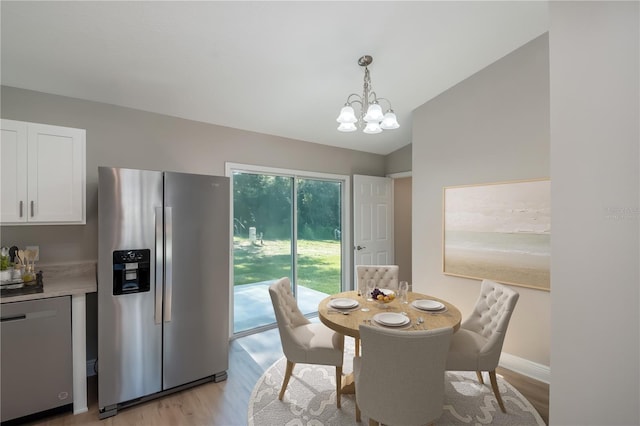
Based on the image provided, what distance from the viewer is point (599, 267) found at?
94cm

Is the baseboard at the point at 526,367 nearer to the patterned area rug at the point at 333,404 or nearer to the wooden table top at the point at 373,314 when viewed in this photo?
the patterned area rug at the point at 333,404

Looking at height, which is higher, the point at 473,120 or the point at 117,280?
the point at 473,120

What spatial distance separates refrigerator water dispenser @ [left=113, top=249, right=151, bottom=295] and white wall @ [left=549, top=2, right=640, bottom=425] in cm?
249

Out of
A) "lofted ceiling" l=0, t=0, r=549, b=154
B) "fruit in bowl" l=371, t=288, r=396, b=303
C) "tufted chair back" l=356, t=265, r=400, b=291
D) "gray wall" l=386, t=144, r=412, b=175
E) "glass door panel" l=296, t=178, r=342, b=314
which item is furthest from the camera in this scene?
"gray wall" l=386, t=144, r=412, b=175

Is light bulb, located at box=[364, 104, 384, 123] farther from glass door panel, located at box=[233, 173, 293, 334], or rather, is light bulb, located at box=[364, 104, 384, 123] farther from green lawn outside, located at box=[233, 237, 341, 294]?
green lawn outside, located at box=[233, 237, 341, 294]

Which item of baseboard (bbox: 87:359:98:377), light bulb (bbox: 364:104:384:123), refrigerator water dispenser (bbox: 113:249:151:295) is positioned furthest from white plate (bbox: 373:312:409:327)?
baseboard (bbox: 87:359:98:377)

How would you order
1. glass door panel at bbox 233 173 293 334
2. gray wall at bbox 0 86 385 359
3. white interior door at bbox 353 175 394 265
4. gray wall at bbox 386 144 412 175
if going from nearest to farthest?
gray wall at bbox 0 86 385 359, glass door panel at bbox 233 173 293 334, white interior door at bbox 353 175 394 265, gray wall at bbox 386 144 412 175

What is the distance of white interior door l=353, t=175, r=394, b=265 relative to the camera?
4418 mm

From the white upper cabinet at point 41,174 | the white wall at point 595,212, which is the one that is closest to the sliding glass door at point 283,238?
the white upper cabinet at point 41,174

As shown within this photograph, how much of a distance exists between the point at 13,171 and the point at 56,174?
0.73 feet

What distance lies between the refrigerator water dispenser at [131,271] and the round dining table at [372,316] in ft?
4.50

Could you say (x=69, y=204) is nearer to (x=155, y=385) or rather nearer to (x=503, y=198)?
(x=155, y=385)

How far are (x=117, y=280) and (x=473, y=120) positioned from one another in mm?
3561

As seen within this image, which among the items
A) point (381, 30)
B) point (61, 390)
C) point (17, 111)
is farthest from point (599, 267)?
point (17, 111)
